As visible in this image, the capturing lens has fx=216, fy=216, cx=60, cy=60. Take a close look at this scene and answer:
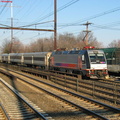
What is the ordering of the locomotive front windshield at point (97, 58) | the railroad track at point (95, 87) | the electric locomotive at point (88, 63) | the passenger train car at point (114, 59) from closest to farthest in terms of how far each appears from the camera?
1. the railroad track at point (95, 87)
2. the electric locomotive at point (88, 63)
3. the locomotive front windshield at point (97, 58)
4. the passenger train car at point (114, 59)

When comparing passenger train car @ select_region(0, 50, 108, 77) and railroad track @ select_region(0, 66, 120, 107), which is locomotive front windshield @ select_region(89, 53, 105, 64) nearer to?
passenger train car @ select_region(0, 50, 108, 77)

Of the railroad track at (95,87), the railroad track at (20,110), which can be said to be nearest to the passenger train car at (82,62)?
the railroad track at (95,87)

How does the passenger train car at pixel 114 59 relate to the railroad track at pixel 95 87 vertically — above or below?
above

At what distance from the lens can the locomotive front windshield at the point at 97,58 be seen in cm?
2105

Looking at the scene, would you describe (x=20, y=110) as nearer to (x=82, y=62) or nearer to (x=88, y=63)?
(x=88, y=63)

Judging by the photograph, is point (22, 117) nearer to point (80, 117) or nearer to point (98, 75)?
point (80, 117)

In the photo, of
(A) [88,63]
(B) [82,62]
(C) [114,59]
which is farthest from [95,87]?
(C) [114,59]

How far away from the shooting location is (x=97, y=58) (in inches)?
843

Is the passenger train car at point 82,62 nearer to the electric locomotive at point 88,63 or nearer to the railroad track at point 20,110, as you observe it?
the electric locomotive at point 88,63

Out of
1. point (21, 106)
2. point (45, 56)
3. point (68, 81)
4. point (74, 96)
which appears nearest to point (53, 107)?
point (21, 106)

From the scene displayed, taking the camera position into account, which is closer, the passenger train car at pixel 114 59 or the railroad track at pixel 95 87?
the railroad track at pixel 95 87

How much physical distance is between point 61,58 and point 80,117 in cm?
1764

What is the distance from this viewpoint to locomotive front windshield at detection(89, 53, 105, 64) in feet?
69.0

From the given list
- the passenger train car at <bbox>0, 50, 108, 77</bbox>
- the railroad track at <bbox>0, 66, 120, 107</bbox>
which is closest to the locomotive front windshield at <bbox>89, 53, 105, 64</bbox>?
the passenger train car at <bbox>0, 50, 108, 77</bbox>
